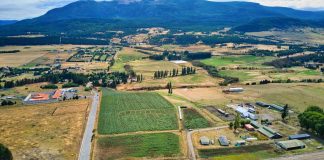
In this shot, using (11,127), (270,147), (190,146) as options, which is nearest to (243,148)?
(270,147)

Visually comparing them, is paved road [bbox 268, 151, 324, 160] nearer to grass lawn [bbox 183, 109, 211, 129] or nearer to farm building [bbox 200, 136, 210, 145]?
farm building [bbox 200, 136, 210, 145]

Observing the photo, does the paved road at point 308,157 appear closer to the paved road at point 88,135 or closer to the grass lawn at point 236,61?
the paved road at point 88,135

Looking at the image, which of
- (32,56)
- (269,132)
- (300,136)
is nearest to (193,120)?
(269,132)

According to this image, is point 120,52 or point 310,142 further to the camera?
point 120,52

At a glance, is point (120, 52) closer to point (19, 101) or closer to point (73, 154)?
point (19, 101)

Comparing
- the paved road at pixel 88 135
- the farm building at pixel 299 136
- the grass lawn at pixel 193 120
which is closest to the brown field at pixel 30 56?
the paved road at pixel 88 135

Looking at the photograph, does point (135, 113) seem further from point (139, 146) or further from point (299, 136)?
point (299, 136)

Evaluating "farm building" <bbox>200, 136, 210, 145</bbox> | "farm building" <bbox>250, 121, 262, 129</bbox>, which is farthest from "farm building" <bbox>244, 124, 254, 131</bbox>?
"farm building" <bbox>200, 136, 210, 145</bbox>

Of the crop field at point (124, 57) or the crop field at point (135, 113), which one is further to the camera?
the crop field at point (124, 57)
